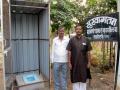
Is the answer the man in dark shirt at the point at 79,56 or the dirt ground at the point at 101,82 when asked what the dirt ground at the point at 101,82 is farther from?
the man in dark shirt at the point at 79,56

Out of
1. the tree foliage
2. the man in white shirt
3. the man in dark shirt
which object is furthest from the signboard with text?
the tree foliage

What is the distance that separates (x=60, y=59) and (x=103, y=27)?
146cm

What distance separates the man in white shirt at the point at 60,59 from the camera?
665 centimetres

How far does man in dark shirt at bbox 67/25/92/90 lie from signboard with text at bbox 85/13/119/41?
728mm

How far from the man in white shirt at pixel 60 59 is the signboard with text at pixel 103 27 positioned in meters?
0.88

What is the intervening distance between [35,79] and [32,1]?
2520mm

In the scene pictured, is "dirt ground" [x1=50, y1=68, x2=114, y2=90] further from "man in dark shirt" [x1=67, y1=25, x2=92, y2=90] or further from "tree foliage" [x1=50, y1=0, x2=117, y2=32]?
"tree foliage" [x1=50, y1=0, x2=117, y2=32]

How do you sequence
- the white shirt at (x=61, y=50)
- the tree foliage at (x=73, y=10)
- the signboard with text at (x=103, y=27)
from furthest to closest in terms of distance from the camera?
1. the tree foliage at (x=73, y=10)
2. the white shirt at (x=61, y=50)
3. the signboard with text at (x=103, y=27)

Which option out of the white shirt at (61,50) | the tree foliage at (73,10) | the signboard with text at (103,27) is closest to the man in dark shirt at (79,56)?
the white shirt at (61,50)

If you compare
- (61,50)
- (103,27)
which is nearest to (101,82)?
(103,27)

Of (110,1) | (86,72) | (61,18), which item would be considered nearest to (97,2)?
(110,1)

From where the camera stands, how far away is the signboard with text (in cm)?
638

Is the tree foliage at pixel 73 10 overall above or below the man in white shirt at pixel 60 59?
above

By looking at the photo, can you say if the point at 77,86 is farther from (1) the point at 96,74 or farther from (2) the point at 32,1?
(1) the point at 96,74
